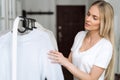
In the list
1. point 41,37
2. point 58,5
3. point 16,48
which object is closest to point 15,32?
point 16,48

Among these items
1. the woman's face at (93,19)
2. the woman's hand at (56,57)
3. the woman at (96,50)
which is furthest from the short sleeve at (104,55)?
the woman's hand at (56,57)

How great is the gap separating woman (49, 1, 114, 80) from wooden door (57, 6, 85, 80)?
4234 mm

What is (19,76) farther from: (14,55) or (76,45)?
(76,45)

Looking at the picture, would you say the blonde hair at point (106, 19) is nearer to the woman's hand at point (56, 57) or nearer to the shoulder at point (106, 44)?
the shoulder at point (106, 44)

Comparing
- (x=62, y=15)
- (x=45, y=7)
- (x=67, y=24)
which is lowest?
(x=67, y=24)

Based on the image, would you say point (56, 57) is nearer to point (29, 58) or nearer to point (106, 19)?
point (29, 58)

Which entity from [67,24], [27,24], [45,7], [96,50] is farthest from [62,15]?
[27,24]

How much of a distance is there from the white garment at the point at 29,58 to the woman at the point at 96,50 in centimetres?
8

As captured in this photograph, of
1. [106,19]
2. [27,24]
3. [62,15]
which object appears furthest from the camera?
[62,15]

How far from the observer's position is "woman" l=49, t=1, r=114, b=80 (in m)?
1.52

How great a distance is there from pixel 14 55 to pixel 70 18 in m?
4.71

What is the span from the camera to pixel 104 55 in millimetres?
1565

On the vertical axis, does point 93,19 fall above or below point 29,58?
above

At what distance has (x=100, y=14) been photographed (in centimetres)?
152
